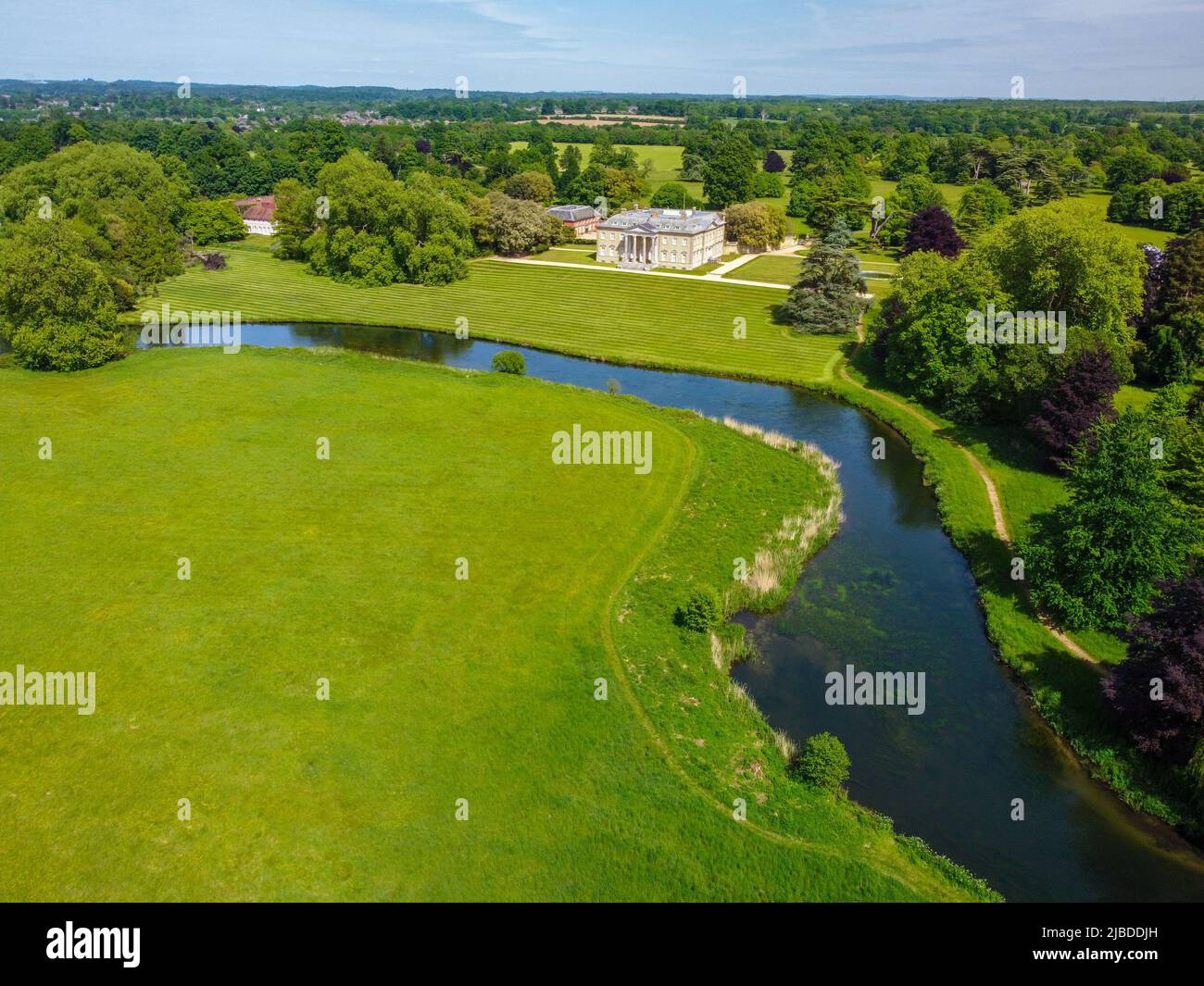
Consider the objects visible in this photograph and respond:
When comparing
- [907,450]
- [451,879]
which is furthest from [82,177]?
[451,879]

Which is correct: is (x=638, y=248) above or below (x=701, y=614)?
above

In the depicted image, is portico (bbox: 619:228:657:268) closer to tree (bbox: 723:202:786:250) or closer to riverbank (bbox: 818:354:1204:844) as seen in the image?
tree (bbox: 723:202:786:250)

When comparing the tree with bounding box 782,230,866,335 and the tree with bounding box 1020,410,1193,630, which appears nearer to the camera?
the tree with bounding box 1020,410,1193,630

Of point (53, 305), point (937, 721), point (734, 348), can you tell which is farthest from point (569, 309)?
point (937, 721)

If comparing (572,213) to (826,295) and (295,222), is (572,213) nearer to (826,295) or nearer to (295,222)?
(295,222)

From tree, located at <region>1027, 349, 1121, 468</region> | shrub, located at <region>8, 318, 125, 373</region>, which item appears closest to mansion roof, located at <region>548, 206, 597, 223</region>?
shrub, located at <region>8, 318, 125, 373</region>
